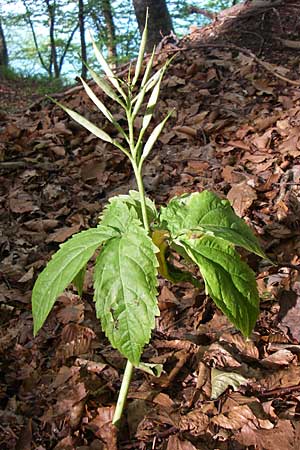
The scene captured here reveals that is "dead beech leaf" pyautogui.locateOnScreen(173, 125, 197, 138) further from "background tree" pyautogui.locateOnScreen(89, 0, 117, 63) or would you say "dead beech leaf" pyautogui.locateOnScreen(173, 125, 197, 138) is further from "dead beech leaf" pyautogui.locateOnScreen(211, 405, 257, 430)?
"background tree" pyautogui.locateOnScreen(89, 0, 117, 63)

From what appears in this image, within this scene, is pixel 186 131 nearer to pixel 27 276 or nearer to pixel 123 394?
pixel 27 276

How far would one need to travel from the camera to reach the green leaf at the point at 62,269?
1.00 meters

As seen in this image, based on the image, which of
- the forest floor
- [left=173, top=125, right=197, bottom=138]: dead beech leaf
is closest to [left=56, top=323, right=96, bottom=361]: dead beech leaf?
the forest floor

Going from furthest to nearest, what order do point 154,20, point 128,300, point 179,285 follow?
point 154,20 → point 179,285 → point 128,300

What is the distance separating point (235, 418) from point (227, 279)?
48 centimetres

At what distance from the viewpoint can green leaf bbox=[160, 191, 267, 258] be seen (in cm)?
109

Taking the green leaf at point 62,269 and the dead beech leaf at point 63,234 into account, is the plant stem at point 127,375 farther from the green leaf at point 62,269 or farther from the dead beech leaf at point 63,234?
the dead beech leaf at point 63,234

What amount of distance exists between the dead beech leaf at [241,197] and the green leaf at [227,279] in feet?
3.25

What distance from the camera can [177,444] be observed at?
4.01 ft

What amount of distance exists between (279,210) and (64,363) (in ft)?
3.60

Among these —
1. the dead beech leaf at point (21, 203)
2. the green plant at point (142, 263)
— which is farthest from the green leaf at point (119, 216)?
the dead beech leaf at point (21, 203)

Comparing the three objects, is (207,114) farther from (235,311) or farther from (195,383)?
(235,311)

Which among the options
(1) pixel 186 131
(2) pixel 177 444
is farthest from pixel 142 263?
(1) pixel 186 131

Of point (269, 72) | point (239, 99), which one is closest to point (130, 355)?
point (239, 99)
